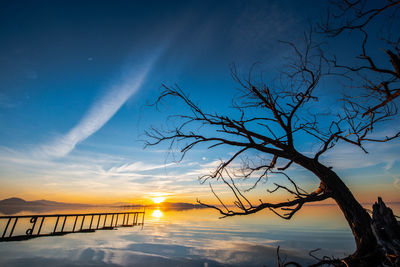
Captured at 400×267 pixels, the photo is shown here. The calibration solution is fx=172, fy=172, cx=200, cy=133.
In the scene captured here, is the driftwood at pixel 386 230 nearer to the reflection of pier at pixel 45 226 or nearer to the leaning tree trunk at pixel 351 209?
the leaning tree trunk at pixel 351 209

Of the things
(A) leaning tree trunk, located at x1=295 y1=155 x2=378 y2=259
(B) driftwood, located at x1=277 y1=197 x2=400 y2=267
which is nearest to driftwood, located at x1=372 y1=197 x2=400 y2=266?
(B) driftwood, located at x1=277 y1=197 x2=400 y2=267

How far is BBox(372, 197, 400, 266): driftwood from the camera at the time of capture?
7.52 feet

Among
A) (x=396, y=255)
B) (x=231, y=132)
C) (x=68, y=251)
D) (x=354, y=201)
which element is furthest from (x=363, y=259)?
(x=68, y=251)

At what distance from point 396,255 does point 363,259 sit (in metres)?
0.60

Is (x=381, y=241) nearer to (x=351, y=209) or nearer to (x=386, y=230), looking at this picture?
(x=386, y=230)

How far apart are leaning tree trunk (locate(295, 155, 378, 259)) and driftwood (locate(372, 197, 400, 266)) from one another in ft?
0.53

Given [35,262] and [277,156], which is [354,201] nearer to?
[277,156]

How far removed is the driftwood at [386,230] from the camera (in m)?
2.29

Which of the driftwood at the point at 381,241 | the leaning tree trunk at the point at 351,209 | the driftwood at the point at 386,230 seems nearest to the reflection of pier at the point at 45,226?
the leaning tree trunk at the point at 351,209

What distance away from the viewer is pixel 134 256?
9.83 meters

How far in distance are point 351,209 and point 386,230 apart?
1.40 ft

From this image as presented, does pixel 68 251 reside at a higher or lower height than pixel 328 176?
lower

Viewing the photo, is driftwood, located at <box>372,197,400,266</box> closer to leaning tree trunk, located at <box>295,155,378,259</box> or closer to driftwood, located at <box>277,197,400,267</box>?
driftwood, located at <box>277,197,400,267</box>

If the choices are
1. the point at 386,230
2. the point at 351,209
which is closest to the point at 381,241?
the point at 386,230
